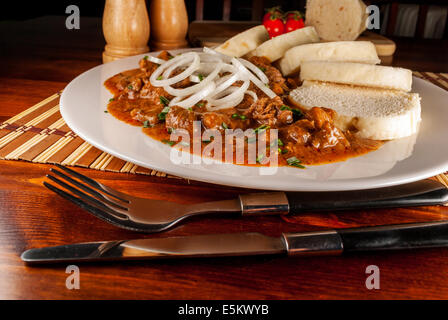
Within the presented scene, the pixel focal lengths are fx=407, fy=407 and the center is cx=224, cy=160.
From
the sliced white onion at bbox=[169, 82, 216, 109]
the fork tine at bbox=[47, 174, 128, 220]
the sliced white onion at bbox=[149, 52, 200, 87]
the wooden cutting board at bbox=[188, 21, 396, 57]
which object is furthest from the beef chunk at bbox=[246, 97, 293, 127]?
the wooden cutting board at bbox=[188, 21, 396, 57]

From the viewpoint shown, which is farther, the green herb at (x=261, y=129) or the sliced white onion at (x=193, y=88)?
the sliced white onion at (x=193, y=88)

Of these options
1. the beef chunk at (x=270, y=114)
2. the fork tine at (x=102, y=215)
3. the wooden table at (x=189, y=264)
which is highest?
the beef chunk at (x=270, y=114)

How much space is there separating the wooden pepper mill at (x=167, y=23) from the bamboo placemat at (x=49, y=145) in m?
1.71

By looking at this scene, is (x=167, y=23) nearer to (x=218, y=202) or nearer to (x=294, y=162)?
(x=294, y=162)

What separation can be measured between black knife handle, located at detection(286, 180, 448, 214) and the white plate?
6cm

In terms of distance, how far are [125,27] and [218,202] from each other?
2.43m

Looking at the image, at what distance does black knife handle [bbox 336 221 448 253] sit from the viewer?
4.19 ft

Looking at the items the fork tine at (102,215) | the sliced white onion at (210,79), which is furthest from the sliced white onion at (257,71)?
the fork tine at (102,215)

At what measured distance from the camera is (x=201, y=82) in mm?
2395

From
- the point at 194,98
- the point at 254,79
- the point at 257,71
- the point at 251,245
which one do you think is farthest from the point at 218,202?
the point at 257,71

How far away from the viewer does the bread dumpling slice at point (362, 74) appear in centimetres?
260

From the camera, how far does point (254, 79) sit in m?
2.52

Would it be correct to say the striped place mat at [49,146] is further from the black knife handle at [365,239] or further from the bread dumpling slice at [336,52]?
the bread dumpling slice at [336,52]

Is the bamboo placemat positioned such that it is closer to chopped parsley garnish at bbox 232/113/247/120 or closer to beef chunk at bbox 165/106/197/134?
beef chunk at bbox 165/106/197/134
